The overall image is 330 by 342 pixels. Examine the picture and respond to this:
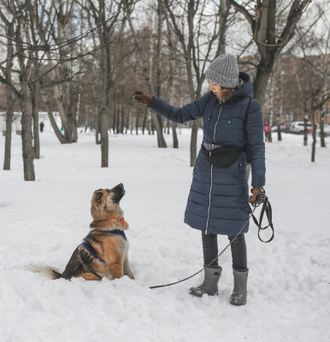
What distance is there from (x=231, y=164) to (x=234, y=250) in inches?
34.1

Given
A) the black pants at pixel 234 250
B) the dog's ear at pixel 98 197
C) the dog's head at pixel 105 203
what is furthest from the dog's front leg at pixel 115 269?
the black pants at pixel 234 250

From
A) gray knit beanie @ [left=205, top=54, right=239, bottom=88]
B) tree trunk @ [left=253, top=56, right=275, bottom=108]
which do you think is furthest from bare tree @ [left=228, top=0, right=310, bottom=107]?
gray knit beanie @ [left=205, top=54, right=239, bottom=88]

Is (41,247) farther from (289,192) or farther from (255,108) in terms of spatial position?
(289,192)

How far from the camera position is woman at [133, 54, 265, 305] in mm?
2707

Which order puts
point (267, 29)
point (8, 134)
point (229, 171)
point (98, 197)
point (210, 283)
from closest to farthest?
point (229, 171) → point (210, 283) → point (98, 197) → point (267, 29) → point (8, 134)

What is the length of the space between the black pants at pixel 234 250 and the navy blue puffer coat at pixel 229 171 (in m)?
0.17

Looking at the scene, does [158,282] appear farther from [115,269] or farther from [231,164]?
[231,164]

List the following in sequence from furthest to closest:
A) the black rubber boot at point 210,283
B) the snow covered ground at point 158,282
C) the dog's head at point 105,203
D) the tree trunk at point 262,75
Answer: the tree trunk at point 262,75
the dog's head at point 105,203
the black rubber boot at point 210,283
the snow covered ground at point 158,282

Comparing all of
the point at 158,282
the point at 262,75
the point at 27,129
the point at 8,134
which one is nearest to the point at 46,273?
the point at 158,282

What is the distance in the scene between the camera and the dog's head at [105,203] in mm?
3213

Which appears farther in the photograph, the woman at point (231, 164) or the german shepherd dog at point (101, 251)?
the german shepherd dog at point (101, 251)

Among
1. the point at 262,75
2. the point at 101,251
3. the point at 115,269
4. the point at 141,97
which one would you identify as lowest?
the point at 115,269

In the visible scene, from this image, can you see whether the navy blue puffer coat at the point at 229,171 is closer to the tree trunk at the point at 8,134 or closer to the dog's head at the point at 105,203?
the dog's head at the point at 105,203

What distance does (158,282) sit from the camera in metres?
3.38
